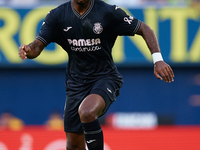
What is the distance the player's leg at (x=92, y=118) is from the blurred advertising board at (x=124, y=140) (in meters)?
2.12

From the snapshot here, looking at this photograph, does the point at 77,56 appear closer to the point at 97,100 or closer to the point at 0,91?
the point at 97,100

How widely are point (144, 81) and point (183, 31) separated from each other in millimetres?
1993

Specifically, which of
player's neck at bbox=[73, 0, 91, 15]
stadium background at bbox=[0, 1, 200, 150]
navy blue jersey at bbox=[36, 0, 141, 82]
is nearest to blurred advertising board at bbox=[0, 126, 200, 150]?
navy blue jersey at bbox=[36, 0, 141, 82]

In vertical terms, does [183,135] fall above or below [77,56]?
below

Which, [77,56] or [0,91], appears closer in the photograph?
[77,56]

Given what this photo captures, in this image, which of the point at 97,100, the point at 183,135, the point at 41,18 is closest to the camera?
the point at 97,100

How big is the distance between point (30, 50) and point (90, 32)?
0.72m

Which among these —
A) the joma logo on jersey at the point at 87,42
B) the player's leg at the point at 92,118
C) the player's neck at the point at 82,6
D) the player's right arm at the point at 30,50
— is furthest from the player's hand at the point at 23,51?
the player's leg at the point at 92,118

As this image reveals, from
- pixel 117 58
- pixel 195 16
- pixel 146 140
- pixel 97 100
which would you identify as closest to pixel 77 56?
pixel 97 100

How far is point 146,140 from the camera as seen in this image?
6570 millimetres

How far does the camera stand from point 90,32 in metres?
4.81

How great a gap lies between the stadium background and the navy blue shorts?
715 centimetres

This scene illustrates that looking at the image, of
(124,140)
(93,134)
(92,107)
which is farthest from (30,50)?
(124,140)

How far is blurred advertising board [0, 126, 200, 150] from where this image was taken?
655 centimetres
